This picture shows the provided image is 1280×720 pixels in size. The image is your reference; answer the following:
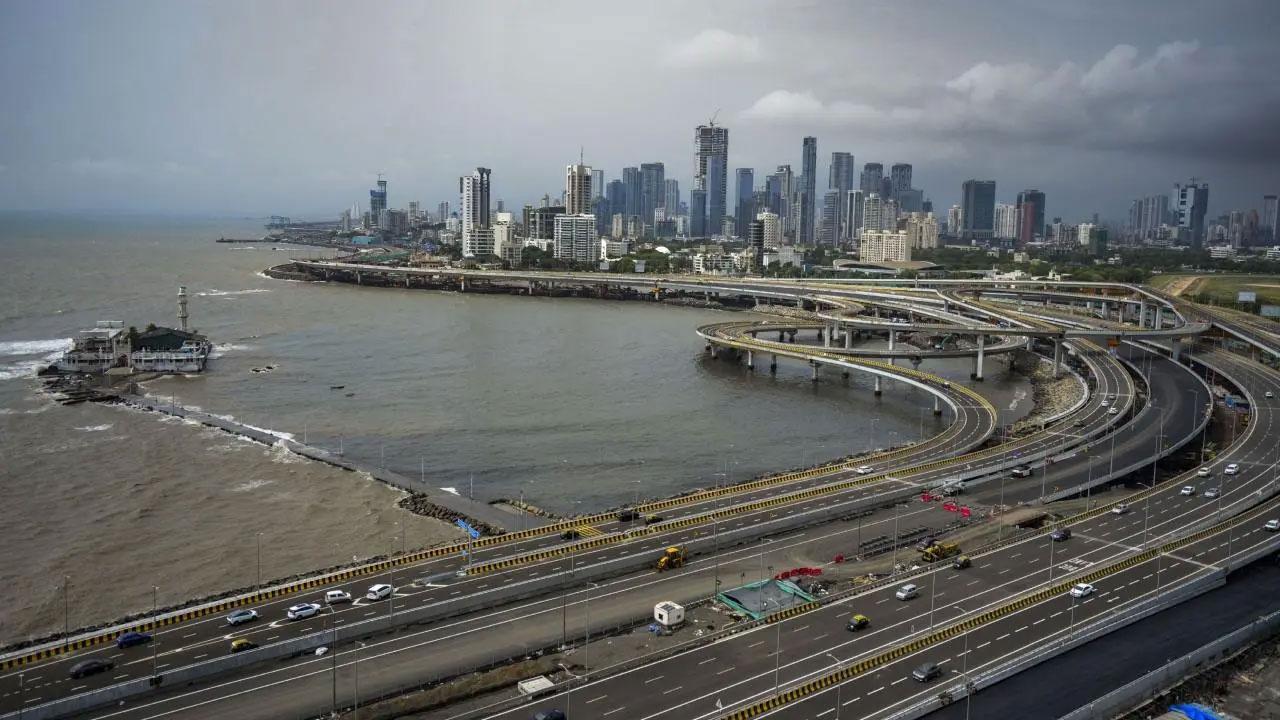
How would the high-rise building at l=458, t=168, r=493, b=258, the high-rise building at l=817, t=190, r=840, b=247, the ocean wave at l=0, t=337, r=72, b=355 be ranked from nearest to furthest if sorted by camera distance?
1. the ocean wave at l=0, t=337, r=72, b=355
2. the high-rise building at l=458, t=168, r=493, b=258
3. the high-rise building at l=817, t=190, r=840, b=247

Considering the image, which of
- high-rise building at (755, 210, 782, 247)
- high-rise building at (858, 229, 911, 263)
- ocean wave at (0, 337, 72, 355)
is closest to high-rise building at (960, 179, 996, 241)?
→ high-rise building at (755, 210, 782, 247)

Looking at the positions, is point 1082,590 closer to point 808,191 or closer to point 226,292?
point 226,292

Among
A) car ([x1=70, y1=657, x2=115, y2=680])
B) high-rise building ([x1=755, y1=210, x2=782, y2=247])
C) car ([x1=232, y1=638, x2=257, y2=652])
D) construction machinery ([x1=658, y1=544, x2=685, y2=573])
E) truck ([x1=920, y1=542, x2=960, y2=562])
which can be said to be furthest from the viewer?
high-rise building ([x1=755, y1=210, x2=782, y2=247])

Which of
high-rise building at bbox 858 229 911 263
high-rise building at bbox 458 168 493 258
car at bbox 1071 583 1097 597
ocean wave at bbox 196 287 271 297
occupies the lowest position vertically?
car at bbox 1071 583 1097 597

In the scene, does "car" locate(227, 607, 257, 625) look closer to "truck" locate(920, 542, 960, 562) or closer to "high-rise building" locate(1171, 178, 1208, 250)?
"truck" locate(920, 542, 960, 562)

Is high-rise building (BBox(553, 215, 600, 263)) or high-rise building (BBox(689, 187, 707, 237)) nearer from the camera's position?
high-rise building (BBox(553, 215, 600, 263))

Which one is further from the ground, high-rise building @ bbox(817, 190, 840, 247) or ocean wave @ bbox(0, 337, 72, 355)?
high-rise building @ bbox(817, 190, 840, 247)

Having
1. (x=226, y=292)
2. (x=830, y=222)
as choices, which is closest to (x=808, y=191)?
(x=830, y=222)
